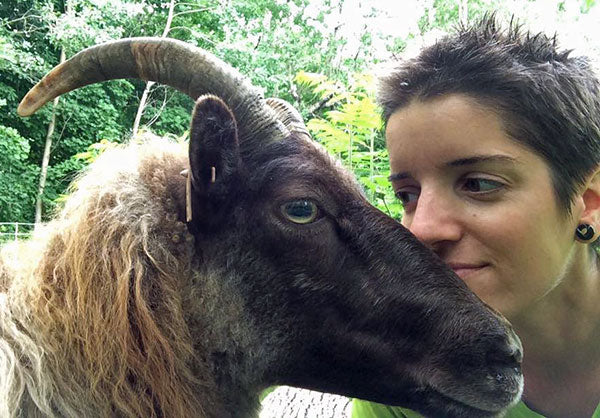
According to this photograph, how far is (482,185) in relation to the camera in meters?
2.59

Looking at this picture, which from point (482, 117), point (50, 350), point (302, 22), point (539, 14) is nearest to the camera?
point (50, 350)

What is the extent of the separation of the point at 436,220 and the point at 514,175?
391 millimetres

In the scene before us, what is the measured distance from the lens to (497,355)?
2.51 metres

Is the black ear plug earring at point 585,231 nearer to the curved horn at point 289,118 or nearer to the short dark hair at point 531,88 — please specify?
the short dark hair at point 531,88

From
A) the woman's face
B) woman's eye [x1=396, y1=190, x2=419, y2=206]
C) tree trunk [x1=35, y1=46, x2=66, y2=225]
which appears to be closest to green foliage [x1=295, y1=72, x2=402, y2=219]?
woman's eye [x1=396, y1=190, x2=419, y2=206]

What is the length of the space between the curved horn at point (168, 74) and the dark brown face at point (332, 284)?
6.6 inches

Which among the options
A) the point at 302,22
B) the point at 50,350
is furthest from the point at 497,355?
the point at 302,22

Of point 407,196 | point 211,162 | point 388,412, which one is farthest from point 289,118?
point 388,412

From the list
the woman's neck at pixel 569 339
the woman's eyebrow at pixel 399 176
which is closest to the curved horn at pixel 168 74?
the woman's eyebrow at pixel 399 176

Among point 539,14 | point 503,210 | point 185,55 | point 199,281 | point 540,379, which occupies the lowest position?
point 540,379

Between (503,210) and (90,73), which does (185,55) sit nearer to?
(90,73)

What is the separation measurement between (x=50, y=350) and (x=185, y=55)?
1.47m

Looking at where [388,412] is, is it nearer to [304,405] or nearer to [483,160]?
[483,160]

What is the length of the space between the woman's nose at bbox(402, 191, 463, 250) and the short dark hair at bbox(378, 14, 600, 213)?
0.44 meters
